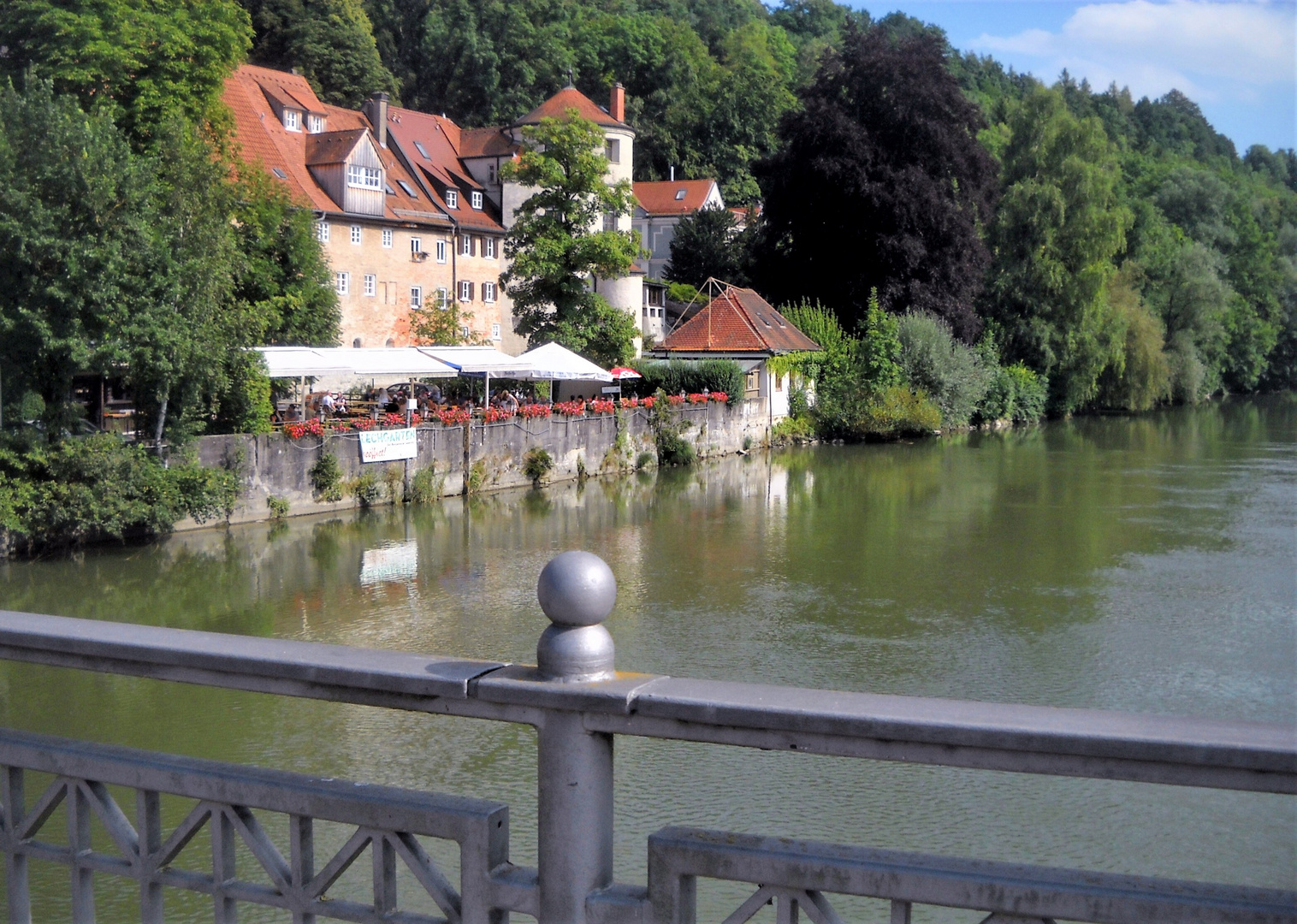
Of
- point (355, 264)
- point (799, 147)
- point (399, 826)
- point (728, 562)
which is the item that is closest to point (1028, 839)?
point (399, 826)

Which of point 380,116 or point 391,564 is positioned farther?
point 380,116

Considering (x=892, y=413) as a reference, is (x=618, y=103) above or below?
above

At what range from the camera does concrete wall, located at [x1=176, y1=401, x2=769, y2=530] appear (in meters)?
24.1

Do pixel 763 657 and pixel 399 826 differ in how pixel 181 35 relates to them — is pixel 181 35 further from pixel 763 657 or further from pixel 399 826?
pixel 399 826


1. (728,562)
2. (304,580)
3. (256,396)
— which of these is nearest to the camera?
(304,580)

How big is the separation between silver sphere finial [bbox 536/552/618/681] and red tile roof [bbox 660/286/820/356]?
40.9m

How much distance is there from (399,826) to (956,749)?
1.32 meters

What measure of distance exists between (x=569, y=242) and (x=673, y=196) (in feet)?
135

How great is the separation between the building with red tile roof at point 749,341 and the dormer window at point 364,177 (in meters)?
12.2

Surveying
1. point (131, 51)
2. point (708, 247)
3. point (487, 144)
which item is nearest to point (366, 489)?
point (131, 51)

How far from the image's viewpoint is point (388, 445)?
87.9 ft

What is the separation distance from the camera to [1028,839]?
9.43 meters

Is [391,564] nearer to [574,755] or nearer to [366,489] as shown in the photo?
[366,489]

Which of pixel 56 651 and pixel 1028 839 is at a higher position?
pixel 56 651
